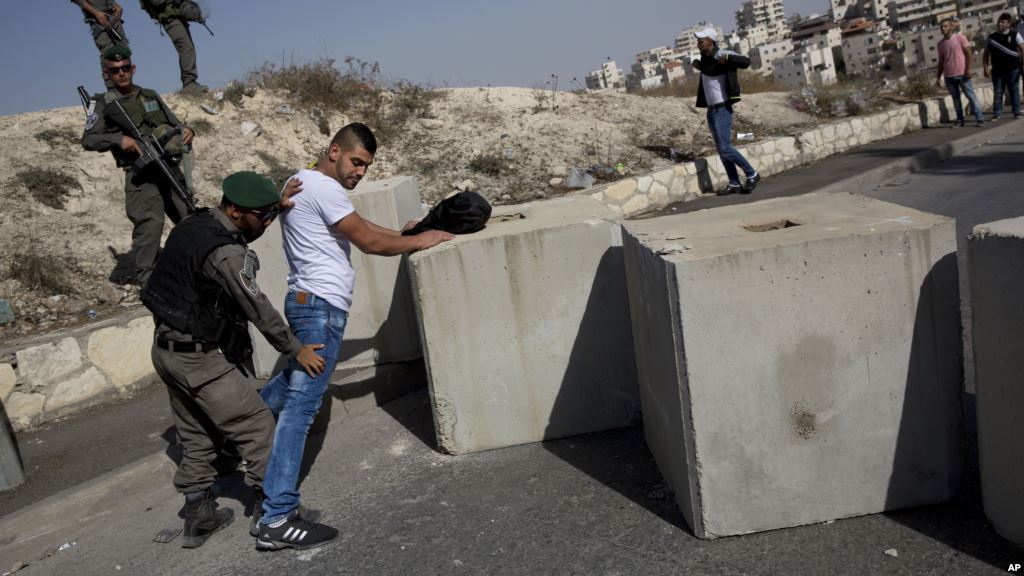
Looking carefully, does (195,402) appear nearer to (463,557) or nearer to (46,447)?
(463,557)

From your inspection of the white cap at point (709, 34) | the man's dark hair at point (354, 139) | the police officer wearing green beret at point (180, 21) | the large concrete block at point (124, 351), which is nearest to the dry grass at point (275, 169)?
the police officer wearing green beret at point (180, 21)

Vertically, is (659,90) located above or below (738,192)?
above

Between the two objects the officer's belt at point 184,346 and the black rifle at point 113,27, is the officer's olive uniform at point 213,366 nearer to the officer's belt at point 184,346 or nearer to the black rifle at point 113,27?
the officer's belt at point 184,346

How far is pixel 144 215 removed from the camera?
6.05m

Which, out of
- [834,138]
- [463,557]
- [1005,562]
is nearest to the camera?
[1005,562]

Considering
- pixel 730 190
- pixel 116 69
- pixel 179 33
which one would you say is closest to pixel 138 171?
pixel 116 69

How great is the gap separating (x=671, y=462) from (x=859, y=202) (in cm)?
146

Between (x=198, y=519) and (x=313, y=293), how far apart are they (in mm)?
1157

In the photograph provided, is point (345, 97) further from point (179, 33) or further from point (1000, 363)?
point (1000, 363)

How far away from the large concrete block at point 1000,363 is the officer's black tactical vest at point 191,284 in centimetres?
286

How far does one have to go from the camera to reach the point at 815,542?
2930 millimetres

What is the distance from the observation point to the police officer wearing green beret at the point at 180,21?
34.2ft

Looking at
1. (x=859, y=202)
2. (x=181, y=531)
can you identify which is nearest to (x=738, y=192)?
(x=859, y=202)

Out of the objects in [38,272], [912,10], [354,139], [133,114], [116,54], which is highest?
[912,10]
